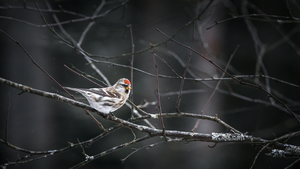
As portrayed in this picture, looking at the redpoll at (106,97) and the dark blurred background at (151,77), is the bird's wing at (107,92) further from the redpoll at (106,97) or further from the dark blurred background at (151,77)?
the dark blurred background at (151,77)

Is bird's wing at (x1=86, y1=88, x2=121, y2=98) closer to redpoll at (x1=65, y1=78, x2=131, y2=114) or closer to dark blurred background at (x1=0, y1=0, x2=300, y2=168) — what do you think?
redpoll at (x1=65, y1=78, x2=131, y2=114)

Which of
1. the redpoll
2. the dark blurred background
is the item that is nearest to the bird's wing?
the redpoll

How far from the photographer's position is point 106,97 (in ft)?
3.29

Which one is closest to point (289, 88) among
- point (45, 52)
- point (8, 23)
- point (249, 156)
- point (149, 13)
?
point (249, 156)

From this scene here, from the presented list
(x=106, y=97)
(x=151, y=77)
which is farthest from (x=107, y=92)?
(x=151, y=77)

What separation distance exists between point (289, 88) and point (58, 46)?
188cm

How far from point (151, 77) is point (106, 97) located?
98cm

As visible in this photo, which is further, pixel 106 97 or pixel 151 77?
pixel 151 77

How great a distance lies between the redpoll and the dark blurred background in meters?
0.45

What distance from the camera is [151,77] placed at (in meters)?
1.96

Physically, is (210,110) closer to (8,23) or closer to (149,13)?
(149,13)

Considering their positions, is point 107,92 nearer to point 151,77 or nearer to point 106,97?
point 106,97

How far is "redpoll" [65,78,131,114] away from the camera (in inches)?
36.7

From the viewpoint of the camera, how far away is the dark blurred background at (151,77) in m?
1.62
